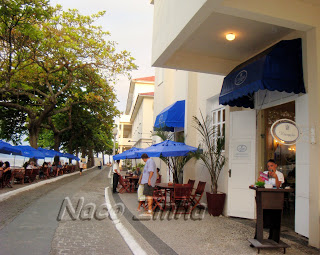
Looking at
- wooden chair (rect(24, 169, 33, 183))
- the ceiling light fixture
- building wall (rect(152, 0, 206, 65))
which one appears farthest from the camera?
wooden chair (rect(24, 169, 33, 183))

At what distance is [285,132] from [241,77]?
2.06m

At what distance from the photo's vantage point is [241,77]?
273 inches

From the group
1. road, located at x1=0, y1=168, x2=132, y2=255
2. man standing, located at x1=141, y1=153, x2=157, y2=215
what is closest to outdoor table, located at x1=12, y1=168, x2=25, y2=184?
road, located at x1=0, y1=168, x2=132, y2=255

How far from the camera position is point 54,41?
15.2 m

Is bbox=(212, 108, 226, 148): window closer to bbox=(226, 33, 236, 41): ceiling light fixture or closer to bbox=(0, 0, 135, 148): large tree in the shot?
bbox=(226, 33, 236, 41): ceiling light fixture

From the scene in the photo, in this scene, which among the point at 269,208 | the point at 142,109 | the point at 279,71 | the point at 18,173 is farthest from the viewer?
the point at 142,109

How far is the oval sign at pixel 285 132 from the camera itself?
5.29 metres

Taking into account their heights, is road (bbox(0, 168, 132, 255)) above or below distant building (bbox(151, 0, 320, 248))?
below

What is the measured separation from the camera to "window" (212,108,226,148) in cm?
977

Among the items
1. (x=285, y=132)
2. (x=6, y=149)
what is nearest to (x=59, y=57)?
(x=6, y=149)

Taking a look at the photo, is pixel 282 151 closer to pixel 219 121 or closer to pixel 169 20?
pixel 219 121

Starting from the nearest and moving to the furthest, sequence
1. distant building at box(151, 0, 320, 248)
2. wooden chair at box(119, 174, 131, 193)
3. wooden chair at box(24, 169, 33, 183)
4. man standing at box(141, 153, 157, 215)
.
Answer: distant building at box(151, 0, 320, 248)
man standing at box(141, 153, 157, 215)
wooden chair at box(119, 174, 131, 193)
wooden chair at box(24, 169, 33, 183)

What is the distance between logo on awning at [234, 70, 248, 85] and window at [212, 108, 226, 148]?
2.74 meters

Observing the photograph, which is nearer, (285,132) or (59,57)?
(285,132)
